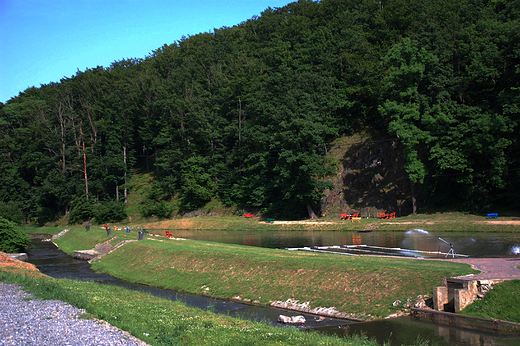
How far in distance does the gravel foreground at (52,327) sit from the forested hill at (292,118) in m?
47.1

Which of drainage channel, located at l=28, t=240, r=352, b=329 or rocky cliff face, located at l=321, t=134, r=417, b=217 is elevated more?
rocky cliff face, located at l=321, t=134, r=417, b=217

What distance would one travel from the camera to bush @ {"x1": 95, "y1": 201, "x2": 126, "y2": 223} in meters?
81.1

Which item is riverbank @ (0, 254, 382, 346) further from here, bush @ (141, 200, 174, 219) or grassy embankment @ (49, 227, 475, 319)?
bush @ (141, 200, 174, 219)

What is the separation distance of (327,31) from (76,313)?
86.0 meters

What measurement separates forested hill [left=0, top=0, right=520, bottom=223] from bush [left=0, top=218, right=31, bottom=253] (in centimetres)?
2866

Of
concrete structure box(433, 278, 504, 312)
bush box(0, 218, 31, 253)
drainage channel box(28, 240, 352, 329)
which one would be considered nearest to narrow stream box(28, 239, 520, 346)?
drainage channel box(28, 240, 352, 329)

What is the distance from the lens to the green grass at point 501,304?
14.8 m

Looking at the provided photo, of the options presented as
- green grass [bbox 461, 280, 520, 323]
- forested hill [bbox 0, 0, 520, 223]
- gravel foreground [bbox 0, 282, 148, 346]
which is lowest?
green grass [bbox 461, 280, 520, 323]

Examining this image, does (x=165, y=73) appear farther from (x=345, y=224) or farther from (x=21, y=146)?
(x=345, y=224)

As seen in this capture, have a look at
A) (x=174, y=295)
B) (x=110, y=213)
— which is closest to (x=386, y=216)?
(x=174, y=295)

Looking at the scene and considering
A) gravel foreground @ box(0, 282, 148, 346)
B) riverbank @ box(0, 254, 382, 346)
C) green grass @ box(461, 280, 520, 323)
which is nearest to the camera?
gravel foreground @ box(0, 282, 148, 346)

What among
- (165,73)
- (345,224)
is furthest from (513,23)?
(165,73)

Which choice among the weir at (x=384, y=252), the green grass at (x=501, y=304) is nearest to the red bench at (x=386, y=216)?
the weir at (x=384, y=252)

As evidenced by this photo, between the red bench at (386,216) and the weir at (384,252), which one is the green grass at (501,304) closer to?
the weir at (384,252)
